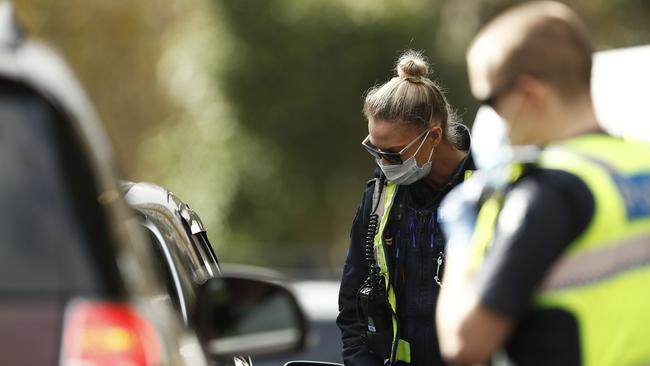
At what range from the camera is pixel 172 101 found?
3127 cm

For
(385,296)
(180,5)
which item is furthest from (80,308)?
(180,5)

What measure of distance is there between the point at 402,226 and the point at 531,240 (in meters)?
1.79

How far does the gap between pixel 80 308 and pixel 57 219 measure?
18 centimetres

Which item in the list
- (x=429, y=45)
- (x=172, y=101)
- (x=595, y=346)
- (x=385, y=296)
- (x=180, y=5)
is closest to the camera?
(x=595, y=346)

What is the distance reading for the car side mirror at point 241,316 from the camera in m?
3.07

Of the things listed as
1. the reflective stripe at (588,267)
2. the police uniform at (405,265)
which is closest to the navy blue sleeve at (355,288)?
the police uniform at (405,265)

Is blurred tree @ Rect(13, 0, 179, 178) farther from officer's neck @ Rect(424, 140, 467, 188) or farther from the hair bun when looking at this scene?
officer's neck @ Rect(424, 140, 467, 188)

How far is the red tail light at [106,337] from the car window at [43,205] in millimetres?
48

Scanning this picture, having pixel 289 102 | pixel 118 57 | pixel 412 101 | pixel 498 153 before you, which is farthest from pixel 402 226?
pixel 118 57

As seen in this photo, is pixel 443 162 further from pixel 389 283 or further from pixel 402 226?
pixel 389 283

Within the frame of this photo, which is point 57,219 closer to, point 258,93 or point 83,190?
point 83,190

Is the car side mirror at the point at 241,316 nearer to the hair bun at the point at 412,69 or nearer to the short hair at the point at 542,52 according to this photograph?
the short hair at the point at 542,52

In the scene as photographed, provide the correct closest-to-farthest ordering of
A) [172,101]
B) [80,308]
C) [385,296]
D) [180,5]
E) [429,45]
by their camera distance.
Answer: [80,308], [385,296], [429,45], [172,101], [180,5]

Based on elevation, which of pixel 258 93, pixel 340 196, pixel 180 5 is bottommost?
pixel 340 196
